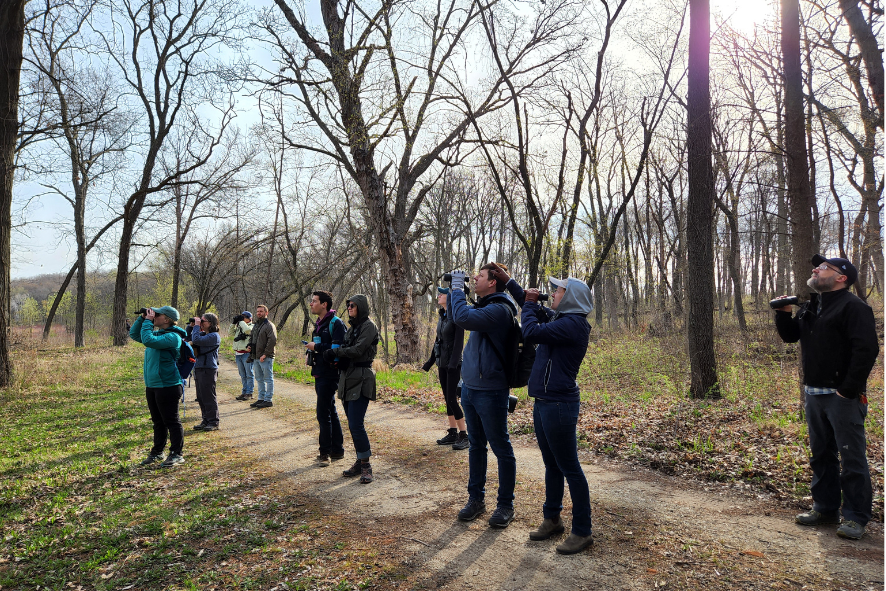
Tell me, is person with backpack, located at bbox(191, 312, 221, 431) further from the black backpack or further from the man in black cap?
the man in black cap

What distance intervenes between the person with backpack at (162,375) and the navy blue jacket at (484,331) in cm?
426

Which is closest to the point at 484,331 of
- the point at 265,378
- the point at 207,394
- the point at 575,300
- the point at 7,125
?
the point at 575,300

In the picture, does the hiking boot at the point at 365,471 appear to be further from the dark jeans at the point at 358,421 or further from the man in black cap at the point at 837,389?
the man in black cap at the point at 837,389

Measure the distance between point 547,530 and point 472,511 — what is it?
0.75 meters

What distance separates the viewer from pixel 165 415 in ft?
22.0

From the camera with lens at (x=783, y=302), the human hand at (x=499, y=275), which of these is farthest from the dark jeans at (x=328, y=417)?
the camera with lens at (x=783, y=302)

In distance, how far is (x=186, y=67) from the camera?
2289 cm

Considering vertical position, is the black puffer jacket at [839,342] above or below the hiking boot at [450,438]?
above

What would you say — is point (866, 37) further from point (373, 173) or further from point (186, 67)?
point (186, 67)

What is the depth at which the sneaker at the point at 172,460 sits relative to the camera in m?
6.61

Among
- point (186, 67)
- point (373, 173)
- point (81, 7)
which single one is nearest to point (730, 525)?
point (373, 173)

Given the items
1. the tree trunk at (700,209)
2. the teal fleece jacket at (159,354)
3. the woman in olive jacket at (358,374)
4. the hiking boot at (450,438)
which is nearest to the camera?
the woman in olive jacket at (358,374)

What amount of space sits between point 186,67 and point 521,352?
24674 mm

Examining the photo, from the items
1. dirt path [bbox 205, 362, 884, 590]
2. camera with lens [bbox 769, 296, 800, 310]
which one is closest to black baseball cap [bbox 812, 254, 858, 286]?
camera with lens [bbox 769, 296, 800, 310]
